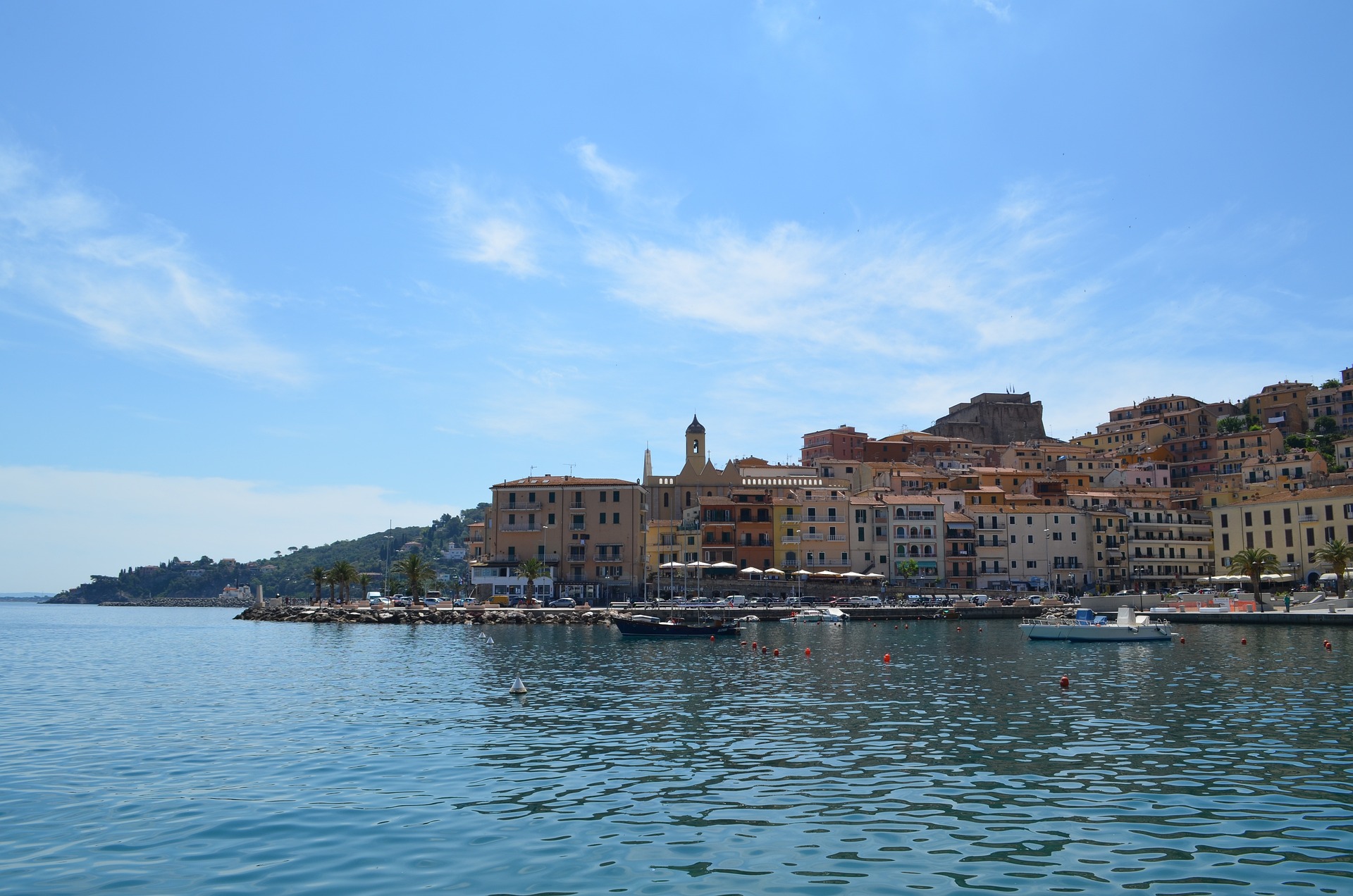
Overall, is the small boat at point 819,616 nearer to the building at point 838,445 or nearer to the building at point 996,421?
the building at point 838,445

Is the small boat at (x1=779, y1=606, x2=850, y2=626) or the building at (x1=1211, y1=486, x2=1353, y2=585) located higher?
the building at (x1=1211, y1=486, x2=1353, y2=585)

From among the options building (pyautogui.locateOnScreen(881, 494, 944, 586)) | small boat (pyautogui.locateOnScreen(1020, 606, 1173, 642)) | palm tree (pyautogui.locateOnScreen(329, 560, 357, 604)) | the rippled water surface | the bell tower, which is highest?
the bell tower

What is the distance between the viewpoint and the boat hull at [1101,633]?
58.6 metres

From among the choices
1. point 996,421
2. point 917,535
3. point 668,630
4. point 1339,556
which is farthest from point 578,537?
point 996,421

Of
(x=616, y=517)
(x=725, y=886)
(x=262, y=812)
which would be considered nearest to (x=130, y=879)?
(x=262, y=812)

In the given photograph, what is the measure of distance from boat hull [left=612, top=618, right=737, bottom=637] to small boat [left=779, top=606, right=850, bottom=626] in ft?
63.2

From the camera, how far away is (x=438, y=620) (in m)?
86.4

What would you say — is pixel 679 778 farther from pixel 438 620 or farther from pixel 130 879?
pixel 438 620

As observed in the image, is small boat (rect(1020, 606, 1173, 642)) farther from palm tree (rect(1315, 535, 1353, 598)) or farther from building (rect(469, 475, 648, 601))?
building (rect(469, 475, 648, 601))

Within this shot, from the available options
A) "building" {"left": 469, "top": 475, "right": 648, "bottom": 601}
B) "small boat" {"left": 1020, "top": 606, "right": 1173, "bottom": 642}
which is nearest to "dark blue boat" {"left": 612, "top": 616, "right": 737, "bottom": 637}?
"small boat" {"left": 1020, "top": 606, "right": 1173, "bottom": 642}

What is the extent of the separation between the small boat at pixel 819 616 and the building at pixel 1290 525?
131 ft

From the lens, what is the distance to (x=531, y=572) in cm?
9694

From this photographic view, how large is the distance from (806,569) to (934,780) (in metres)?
87.2

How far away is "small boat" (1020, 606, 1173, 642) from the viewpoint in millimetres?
58656
